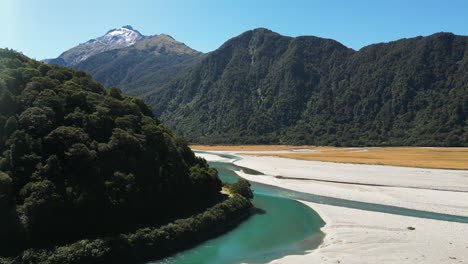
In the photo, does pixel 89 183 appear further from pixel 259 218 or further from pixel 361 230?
pixel 361 230

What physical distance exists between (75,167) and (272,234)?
18.1 meters

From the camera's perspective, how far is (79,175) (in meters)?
22.4

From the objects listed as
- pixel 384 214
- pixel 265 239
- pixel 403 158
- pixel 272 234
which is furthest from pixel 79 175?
pixel 403 158

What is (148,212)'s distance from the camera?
25797mm

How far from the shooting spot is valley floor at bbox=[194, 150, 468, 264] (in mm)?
22406

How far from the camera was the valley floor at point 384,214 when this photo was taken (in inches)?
882

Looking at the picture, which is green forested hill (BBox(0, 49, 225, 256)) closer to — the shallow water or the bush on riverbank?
the bush on riverbank

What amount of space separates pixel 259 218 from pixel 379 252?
44.0ft

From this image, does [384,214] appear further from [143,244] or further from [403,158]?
[403,158]

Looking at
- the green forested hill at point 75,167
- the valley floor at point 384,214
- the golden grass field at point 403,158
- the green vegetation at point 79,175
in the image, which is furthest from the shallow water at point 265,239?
the golden grass field at point 403,158

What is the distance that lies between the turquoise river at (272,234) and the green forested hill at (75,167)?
258 cm

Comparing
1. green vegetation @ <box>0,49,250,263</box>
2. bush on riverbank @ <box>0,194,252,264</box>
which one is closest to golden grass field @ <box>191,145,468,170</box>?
bush on riverbank @ <box>0,194,252,264</box>

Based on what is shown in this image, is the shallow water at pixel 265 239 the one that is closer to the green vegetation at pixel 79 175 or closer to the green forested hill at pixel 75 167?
the green vegetation at pixel 79 175

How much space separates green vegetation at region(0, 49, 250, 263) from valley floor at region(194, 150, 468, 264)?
11.8 m
